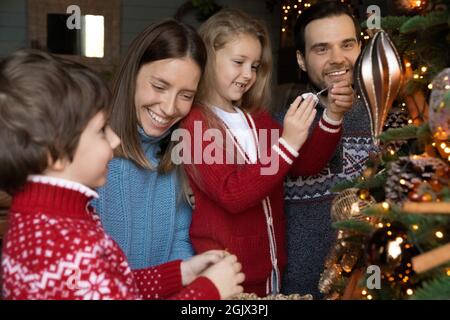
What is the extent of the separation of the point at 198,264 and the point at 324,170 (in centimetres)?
76

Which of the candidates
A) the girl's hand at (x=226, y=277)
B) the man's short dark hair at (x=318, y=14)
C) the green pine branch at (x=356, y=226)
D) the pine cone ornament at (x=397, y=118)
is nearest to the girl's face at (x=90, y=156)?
the girl's hand at (x=226, y=277)

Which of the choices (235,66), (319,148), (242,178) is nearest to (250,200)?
(242,178)

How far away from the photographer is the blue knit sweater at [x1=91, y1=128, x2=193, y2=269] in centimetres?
206

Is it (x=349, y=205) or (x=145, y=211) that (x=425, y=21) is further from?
(x=145, y=211)

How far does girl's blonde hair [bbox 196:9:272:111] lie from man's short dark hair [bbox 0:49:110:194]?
827 mm

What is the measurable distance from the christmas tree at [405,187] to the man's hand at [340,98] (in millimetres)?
287

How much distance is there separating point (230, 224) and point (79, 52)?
17.2 ft

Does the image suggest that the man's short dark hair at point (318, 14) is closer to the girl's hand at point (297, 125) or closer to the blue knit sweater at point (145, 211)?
the girl's hand at point (297, 125)

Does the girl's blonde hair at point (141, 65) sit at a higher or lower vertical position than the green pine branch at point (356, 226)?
higher

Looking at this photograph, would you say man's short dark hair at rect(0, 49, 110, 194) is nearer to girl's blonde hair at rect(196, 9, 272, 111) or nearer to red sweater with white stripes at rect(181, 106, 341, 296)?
red sweater with white stripes at rect(181, 106, 341, 296)

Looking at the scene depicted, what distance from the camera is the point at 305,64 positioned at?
2.48 metres

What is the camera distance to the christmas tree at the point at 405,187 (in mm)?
1386

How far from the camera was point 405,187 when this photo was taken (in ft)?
4.91

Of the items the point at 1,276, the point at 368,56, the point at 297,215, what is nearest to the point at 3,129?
the point at 1,276
